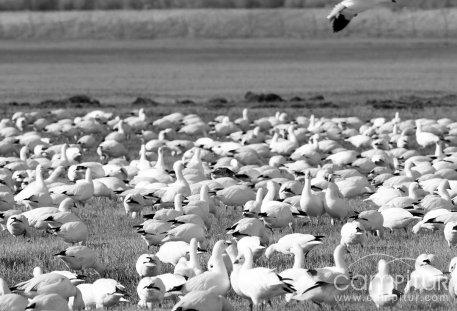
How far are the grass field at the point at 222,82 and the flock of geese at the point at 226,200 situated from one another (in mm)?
208

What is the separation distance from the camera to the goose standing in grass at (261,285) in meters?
7.87

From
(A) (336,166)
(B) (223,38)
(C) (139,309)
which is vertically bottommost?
(B) (223,38)

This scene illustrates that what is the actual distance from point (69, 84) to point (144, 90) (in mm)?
5951

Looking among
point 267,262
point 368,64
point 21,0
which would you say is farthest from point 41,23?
point 267,262

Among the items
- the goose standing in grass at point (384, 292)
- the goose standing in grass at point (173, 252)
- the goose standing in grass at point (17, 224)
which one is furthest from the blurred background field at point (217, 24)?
the goose standing in grass at point (384, 292)

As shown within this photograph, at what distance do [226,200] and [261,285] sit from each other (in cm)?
586

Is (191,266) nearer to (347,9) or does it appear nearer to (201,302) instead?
(201,302)

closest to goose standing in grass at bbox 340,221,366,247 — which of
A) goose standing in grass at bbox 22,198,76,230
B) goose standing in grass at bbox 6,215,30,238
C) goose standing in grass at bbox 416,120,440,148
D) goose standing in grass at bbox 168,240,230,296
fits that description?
goose standing in grass at bbox 168,240,230,296

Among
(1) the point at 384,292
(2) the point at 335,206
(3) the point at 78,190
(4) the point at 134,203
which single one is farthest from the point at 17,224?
(1) the point at 384,292

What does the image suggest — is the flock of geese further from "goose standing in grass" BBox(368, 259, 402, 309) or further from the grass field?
the grass field

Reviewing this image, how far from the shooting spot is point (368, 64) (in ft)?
188

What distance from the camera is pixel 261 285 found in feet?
25.9

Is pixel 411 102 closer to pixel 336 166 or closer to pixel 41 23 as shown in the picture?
pixel 336 166

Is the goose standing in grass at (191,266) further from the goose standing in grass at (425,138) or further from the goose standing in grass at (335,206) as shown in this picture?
the goose standing in grass at (425,138)
